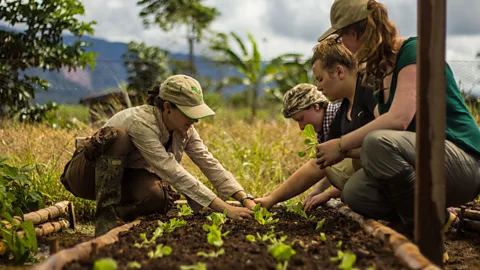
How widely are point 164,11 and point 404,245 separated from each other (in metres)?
25.4

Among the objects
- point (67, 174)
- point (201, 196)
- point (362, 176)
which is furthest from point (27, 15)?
point (362, 176)

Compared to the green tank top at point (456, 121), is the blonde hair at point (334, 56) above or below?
above

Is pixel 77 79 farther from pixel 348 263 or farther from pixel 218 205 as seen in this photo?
pixel 348 263

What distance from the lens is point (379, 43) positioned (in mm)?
2789

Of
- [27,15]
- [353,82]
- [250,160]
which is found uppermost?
[27,15]

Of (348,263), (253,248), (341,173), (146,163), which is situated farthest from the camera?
(146,163)

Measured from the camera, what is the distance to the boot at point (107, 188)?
3.42 metres

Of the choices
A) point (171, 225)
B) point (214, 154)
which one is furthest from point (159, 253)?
point (214, 154)

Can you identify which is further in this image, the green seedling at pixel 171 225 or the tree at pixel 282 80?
the tree at pixel 282 80

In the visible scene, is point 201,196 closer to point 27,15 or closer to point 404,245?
point 404,245

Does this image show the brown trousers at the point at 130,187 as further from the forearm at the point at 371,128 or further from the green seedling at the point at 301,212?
the forearm at the point at 371,128

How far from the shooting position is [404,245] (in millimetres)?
2186

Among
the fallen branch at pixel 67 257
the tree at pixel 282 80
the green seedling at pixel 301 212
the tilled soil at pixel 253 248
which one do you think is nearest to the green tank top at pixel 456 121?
the tilled soil at pixel 253 248

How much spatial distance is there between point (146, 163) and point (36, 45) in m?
5.23
